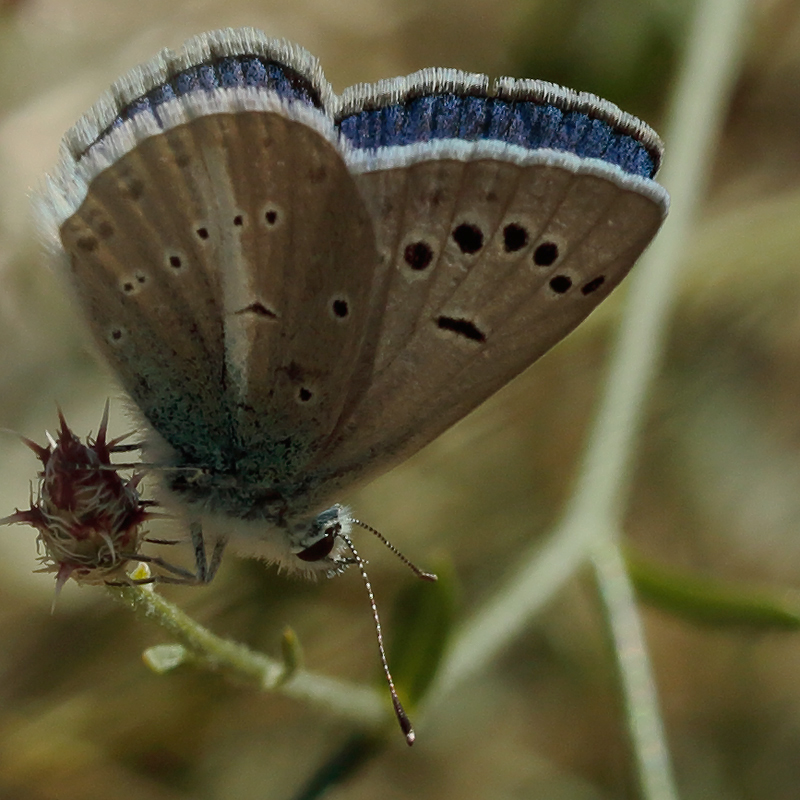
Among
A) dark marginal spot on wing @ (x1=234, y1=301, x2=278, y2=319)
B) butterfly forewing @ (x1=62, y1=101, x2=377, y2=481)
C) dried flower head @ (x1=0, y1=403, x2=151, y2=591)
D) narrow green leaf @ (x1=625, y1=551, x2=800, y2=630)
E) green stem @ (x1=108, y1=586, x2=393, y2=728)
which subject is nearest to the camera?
dried flower head @ (x1=0, y1=403, x2=151, y2=591)

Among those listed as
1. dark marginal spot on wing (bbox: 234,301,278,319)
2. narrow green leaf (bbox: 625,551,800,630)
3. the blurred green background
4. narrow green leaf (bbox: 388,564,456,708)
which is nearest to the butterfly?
dark marginal spot on wing (bbox: 234,301,278,319)

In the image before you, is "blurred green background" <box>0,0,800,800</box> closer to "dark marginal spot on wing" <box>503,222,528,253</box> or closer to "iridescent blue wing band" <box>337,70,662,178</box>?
"dark marginal spot on wing" <box>503,222,528,253</box>

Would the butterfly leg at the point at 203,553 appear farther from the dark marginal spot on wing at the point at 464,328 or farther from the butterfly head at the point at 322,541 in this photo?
the dark marginal spot on wing at the point at 464,328

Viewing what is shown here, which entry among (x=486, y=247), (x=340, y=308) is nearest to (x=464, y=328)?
(x=486, y=247)

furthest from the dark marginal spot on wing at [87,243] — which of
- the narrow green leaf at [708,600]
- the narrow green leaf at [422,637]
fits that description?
the narrow green leaf at [708,600]

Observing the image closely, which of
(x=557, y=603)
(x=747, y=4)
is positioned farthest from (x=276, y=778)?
(x=747, y=4)
